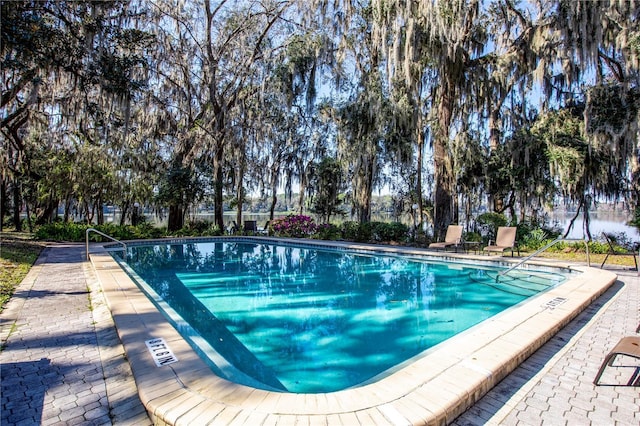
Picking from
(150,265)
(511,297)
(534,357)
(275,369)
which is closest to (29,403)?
(275,369)

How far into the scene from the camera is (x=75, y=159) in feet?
47.6

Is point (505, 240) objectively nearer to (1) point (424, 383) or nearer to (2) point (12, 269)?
(1) point (424, 383)

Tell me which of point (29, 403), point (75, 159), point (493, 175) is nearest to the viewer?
point (29, 403)

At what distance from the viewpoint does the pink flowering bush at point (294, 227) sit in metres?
13.2

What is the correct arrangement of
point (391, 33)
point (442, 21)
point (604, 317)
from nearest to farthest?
1. point (604, 317)
2. point (442, 21)
3. point (391, 33)

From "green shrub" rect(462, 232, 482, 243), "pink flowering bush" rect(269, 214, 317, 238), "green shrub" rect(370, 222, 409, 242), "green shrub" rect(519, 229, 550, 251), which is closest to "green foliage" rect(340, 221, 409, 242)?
"green shrub" rect(370, 222, 409, 242)

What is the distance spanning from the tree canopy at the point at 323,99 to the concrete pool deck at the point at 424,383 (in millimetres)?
6147


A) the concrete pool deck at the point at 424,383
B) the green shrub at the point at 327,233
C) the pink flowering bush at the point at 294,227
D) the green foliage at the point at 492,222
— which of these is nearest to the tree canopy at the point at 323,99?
the green foliage at the point at 492,222

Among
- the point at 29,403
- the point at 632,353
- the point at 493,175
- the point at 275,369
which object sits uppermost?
the point at 493,175

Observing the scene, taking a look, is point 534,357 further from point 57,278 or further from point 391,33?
point 391,33

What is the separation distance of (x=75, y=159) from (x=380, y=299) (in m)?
15.0

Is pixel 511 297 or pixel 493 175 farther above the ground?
pixel 493 175

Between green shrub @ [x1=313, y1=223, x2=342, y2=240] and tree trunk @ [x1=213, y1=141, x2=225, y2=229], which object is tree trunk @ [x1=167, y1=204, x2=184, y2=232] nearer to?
tree trunk @ [x1=213, y1=141, x2=225, y2=229]

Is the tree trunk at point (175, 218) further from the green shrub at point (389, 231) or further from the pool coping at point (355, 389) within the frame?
the pool coping at point (355, 389)
